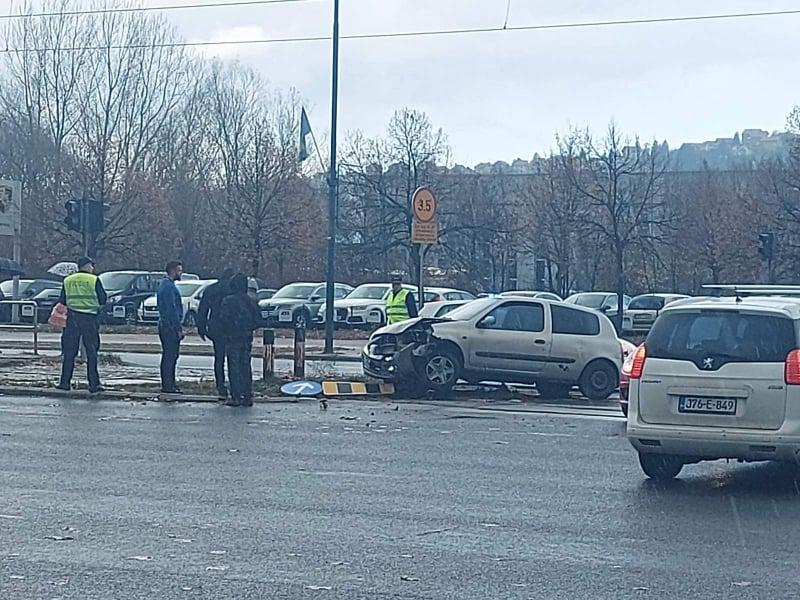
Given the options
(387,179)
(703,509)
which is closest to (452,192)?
(387,179)

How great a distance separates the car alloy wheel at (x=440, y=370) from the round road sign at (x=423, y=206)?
13.1 ft

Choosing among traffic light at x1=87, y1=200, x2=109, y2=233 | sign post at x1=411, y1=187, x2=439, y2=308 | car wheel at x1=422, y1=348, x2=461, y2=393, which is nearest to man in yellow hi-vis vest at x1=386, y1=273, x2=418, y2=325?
sign post at x1=411, y1=187, x2=439, y2=308

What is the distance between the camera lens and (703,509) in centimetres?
1041

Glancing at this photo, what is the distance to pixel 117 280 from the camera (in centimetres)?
4416

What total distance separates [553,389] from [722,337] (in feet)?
30.6

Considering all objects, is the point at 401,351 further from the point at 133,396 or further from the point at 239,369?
the point at 133,396

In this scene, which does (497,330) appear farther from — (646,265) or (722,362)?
(646,265)

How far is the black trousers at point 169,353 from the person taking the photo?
19.0 meters

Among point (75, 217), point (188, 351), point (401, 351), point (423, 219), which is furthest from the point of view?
point (188, 351)

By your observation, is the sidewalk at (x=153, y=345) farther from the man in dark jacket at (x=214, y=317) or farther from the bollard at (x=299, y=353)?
the man in dark jacket at (x=214, y=317)

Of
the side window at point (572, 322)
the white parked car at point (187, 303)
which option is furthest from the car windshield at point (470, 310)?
the white parked car at point (187, 303)

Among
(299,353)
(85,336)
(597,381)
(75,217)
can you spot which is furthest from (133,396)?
(597,381)

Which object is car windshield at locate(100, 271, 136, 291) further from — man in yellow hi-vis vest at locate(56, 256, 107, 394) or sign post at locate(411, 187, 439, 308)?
man in yellow hi-vis vest at locate(56, 256, 107, 394)

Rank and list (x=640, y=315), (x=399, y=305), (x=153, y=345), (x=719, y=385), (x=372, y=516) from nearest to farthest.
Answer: (x=372, y=516), (x=719, y=385), (x=399, y=305), (x=153, y=345), (x=640, y=315)
